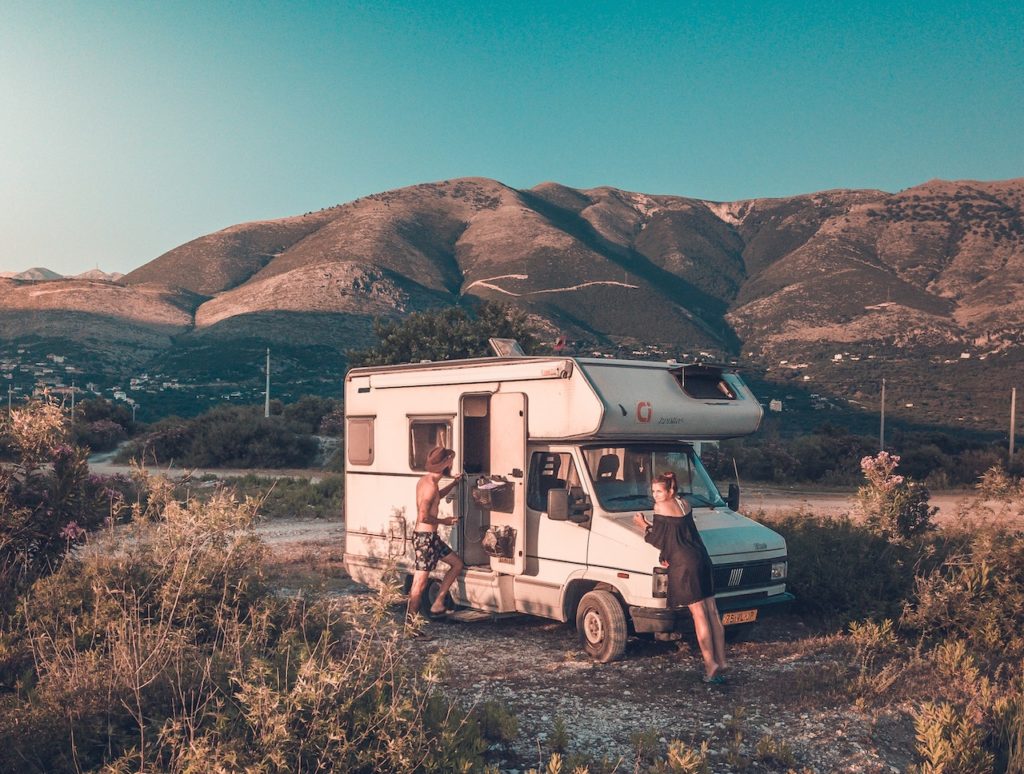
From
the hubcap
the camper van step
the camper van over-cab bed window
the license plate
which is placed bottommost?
the camper van step

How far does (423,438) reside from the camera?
10.5m

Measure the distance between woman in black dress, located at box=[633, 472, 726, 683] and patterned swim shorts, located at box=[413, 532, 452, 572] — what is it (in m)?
2.56

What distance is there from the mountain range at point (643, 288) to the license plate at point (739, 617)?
147 feet

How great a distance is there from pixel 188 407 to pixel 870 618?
49.6 metres

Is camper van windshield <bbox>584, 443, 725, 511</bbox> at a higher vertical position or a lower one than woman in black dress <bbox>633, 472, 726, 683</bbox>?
higher

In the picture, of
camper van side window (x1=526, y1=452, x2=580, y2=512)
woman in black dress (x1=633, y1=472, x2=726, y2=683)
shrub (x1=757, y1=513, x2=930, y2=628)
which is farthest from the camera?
shrub (x1=757, y1=513, x2=930, y2=628)

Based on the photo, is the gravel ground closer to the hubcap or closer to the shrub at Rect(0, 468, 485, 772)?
the hubcap

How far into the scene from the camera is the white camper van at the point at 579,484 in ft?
27.5

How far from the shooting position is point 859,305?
69.1 metres

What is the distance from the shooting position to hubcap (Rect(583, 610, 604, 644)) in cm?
845

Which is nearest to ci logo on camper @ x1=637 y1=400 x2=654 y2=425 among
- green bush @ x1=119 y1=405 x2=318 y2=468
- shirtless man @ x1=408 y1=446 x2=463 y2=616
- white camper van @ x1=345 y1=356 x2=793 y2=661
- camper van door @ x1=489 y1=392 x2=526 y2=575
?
white camper van @ x1=345 y1=356 x2=793 y2=661

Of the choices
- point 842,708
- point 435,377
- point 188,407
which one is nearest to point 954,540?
point 842,708

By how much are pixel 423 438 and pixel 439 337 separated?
774 inches

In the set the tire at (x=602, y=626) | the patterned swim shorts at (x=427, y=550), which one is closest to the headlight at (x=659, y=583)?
the tire at (x=602, y=626)
